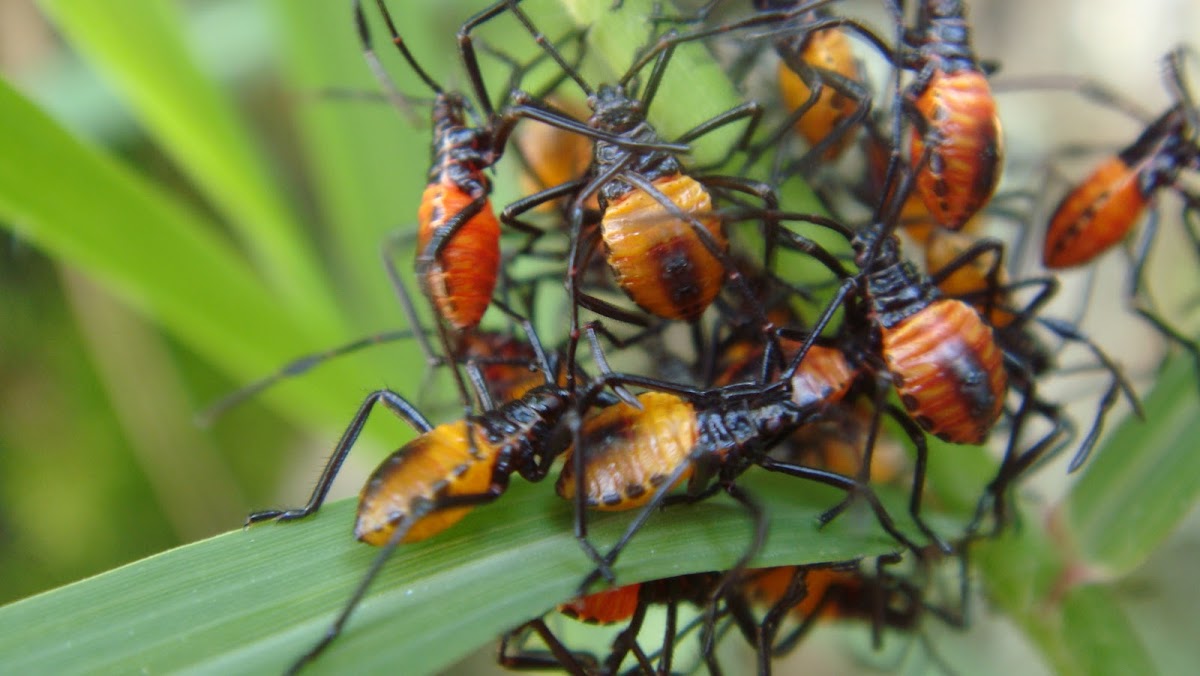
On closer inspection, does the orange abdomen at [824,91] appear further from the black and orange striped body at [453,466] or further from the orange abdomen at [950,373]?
the black and orange striped body at [453,466]

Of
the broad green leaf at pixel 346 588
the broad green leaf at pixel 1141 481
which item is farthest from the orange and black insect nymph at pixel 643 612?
the broad green leaf at pixel 1141 481

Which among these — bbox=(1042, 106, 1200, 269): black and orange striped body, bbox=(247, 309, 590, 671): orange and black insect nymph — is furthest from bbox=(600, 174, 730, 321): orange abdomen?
bbox=(1042, 106, 1200, 269): black and orange striped body

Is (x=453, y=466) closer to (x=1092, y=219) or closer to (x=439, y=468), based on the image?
(x=439, y=468)

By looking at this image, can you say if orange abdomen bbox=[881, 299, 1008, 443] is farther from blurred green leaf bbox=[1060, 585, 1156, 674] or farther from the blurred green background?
the blurred green background

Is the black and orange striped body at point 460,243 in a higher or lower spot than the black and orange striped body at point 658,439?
higher

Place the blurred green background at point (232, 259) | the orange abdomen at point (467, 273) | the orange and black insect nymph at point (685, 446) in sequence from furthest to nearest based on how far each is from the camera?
the blurred green background at point (232, 259) → the orange abdomen at point (467, 273) → the orange and black insect nymph at point (685, 446)

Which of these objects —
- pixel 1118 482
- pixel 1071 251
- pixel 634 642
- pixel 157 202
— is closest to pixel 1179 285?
pixel 1071 251

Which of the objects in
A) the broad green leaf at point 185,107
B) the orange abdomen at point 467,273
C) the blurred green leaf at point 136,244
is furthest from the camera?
the broad green leaf at point 185,107
